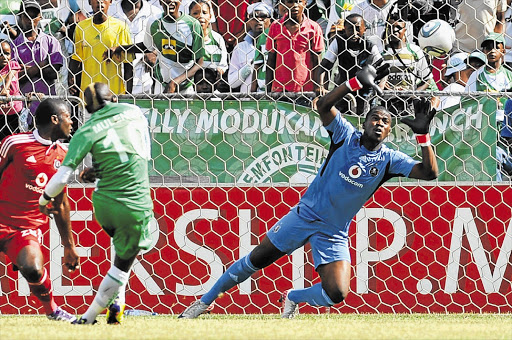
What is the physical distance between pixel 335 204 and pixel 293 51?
1.84 m

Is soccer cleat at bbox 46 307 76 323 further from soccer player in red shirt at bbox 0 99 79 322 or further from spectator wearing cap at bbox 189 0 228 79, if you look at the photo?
spectator wearing cap at bbox 189 0 228 79

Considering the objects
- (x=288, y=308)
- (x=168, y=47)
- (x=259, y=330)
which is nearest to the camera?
(x=259, y=330)

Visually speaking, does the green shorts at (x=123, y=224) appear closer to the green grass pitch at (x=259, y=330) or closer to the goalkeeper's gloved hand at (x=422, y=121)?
the green grass pitch at (x=259, y=330)

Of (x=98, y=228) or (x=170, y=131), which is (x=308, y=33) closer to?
(x=170, y=131)

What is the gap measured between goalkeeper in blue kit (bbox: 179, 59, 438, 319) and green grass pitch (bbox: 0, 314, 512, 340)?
443 mm

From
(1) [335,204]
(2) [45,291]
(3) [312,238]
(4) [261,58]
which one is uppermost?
(4) [261,58]

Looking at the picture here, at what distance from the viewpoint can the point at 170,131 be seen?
23.8 feet

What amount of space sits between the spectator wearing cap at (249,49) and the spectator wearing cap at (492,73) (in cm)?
201

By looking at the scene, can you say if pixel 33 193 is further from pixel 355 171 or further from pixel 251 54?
pixel 251 54

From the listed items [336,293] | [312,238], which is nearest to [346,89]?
[312,238]

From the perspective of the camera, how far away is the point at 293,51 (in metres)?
7.75

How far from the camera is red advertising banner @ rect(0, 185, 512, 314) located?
728 cm

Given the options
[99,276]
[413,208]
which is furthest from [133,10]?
[413,208]

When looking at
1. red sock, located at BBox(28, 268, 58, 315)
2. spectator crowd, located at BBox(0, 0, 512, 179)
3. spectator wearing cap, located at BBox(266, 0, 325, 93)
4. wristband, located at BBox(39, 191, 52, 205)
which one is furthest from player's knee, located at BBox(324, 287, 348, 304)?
wristband, located at BBox(39, 191, 52, 205)
